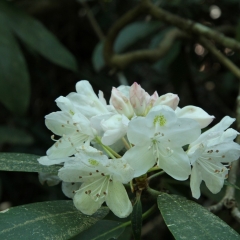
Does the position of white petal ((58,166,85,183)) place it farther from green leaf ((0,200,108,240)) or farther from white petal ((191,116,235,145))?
white petal ((191,116,235,145))

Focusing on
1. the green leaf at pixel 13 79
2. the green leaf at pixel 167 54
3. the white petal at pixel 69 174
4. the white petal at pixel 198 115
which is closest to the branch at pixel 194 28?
the green leaf at pixel 167 54

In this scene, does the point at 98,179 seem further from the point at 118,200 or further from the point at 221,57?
the point at 221,57

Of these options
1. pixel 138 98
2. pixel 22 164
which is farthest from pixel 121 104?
pixel 22 164

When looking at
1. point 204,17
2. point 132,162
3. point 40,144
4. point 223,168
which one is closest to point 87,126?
point 132,162

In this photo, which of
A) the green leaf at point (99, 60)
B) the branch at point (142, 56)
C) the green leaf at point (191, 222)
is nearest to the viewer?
the green leaf at point (191, 222)

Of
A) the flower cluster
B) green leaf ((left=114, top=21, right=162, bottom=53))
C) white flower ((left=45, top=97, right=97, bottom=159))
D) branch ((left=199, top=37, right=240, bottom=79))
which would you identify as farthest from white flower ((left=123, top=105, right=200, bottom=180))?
green leaf ((left=114, top=21, right=162, bottom=53))

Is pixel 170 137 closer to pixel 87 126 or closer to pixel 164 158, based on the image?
pixel 164 158

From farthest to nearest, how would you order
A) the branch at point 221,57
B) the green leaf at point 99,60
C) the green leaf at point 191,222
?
the green leaf at point 99,60 < the branch at point 221,57 < the green leaf at point 191,222

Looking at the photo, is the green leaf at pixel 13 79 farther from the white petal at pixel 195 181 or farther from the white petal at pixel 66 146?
the white petal at pixel 195 181
